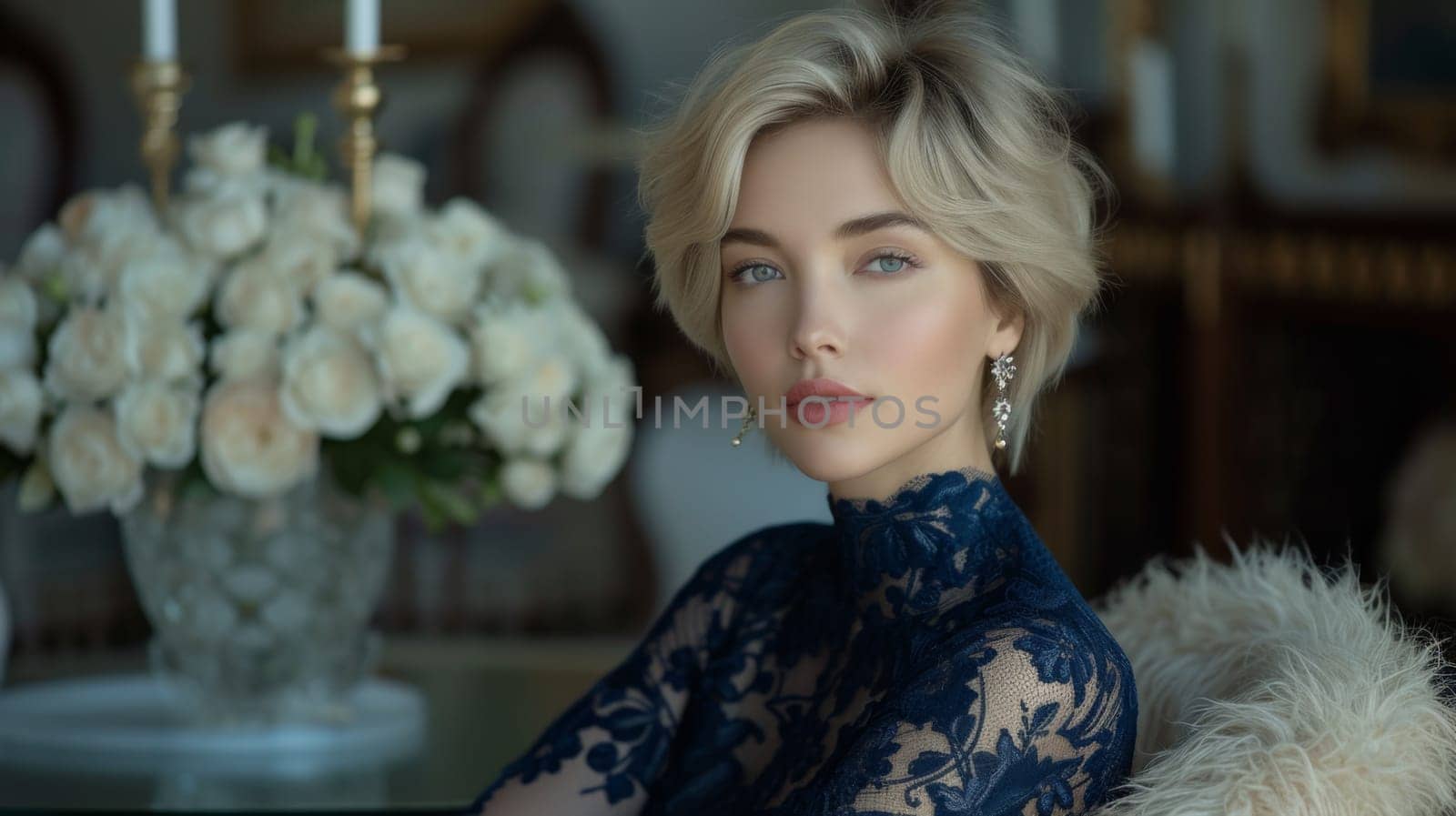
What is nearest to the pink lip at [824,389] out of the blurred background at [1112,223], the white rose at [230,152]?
the white rose at [230,152]

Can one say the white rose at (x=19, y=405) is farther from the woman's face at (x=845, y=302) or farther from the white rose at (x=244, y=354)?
the woman's face at (x=845, y=302)

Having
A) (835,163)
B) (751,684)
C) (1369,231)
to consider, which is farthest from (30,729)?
(1369,231)

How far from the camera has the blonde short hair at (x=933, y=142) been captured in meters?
1.18

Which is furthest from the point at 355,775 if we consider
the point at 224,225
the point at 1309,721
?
the point at 1309,721

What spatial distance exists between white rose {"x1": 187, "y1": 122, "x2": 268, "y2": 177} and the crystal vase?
1.20ft

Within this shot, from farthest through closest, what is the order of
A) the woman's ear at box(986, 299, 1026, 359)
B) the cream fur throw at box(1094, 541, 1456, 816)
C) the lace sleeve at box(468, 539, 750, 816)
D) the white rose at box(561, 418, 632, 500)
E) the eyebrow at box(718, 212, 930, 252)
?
the white rose at box(561, 418, 632, 500) < the lace sleeve at box(468, 539, 750, 816) < the woman's ear at box(986, 299, 1026, 359) < the eyebrow at box(718, 212, 930, 252) < the cream fur throw at box(1094, 541, 1456, 816)

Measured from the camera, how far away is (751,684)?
Result: 142 centimetres

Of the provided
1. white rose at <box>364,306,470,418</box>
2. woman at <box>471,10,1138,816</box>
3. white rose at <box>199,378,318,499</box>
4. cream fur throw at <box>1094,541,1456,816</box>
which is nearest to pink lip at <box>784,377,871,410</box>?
woman at <box>471,10,1138,816</box>

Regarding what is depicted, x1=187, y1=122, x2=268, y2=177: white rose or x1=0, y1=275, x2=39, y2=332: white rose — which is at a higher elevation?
x1=187, y1=122, x2=268, y2=177: white rose

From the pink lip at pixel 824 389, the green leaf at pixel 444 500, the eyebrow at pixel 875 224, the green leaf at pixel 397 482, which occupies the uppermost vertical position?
the eyebrow at pixel 875 224

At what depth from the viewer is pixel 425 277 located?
5.58ft

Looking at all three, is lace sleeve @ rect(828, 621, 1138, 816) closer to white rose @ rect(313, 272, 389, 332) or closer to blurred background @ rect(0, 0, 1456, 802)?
white rose @ rect(313, 272, 389, 332)

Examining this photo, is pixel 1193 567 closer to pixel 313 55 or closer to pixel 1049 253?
pixel 1049 253

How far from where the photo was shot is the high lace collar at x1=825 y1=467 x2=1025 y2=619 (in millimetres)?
1226
